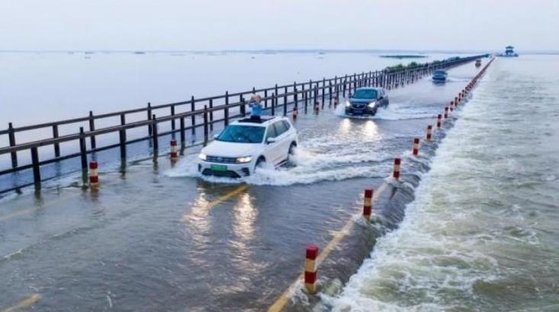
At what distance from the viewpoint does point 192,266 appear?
8.50 meters

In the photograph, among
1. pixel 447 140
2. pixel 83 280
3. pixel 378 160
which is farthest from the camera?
pixel 447 140

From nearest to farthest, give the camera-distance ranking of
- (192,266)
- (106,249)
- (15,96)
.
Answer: (192,266) → (106,249) → (15,96)

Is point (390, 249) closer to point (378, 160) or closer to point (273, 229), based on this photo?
point (273, 229)

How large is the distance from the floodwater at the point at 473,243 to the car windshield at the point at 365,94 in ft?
35.9

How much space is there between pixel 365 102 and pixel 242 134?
16.0m

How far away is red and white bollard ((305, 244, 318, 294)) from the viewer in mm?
7516

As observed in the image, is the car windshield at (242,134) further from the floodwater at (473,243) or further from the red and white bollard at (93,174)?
the floodwater at (473,243)

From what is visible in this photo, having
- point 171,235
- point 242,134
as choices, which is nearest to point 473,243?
point 171,235

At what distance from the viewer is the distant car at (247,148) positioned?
559 inches

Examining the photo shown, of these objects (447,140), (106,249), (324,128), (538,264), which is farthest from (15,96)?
(538,264)

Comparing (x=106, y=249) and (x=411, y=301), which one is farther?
(x=106, y=249)

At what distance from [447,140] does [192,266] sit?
1703 centimetres

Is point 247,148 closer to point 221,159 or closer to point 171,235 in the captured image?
point 221,159

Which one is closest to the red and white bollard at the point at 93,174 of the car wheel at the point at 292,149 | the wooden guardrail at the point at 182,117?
the wooden guardrail at the point at 182,117
